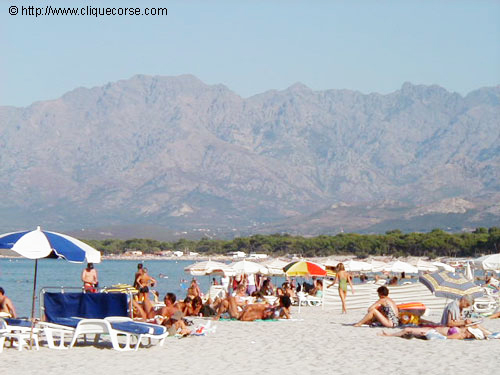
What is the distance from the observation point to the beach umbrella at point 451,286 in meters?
18.2

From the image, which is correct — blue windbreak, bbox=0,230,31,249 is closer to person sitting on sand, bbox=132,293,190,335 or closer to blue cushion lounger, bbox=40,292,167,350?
blue cushion lounger, bbox=40,292,167,350

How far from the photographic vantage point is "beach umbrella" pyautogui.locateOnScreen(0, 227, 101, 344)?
14.2m

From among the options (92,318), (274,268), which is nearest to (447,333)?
(92,318)

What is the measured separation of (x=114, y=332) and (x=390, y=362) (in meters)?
4.35

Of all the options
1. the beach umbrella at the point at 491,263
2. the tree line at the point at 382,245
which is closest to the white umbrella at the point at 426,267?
the beach umbrella at the point at 491,263

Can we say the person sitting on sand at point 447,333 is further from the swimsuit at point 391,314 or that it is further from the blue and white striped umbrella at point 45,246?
the blue and white striped umbrella at point 45,246

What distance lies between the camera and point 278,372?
12.9 metres

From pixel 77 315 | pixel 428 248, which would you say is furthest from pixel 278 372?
pixel 428 248

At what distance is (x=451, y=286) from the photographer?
18406 mm

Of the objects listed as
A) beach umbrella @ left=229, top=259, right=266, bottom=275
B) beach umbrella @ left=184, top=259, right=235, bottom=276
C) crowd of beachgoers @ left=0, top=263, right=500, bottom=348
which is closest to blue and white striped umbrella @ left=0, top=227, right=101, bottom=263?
crowd of beachgoers @ left=0, top=263, right=500, bottom=348

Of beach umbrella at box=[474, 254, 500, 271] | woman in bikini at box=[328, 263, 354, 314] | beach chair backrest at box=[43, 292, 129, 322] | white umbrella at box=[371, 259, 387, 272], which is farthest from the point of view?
white umbrella at box=[371, 259, 387, 272]

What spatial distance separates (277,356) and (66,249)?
3594 mm

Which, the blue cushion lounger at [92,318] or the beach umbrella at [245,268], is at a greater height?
the beach umbrella at [245,268]

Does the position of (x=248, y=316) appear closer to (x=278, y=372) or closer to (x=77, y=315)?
(x=77, y=315)
